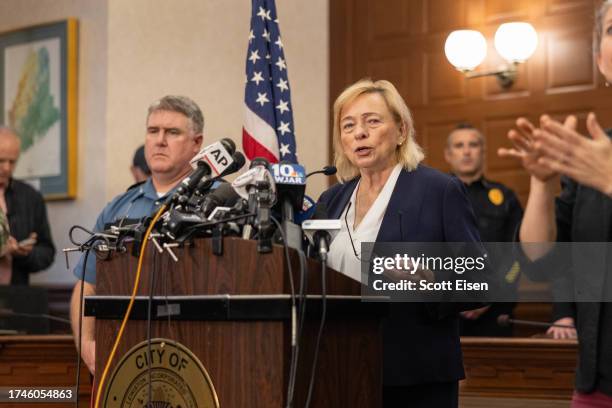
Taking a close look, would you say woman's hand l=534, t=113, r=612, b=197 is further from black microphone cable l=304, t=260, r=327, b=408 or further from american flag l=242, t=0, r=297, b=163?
american flag l=242, t=0, r=297, b=163

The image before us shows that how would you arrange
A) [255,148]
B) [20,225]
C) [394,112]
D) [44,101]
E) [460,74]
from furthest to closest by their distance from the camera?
1. [44,101]
2. [460,74]
3. [20,225]
4. [255,148]
5. [394,112]

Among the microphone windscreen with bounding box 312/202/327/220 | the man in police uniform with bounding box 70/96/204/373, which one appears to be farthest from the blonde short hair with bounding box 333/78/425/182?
the man in police uniform with bounding box 70/96/204/373

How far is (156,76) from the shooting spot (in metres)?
7.86

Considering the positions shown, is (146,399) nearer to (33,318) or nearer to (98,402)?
(98,402)

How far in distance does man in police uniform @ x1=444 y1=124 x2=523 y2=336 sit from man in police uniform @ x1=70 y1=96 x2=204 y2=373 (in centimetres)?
234

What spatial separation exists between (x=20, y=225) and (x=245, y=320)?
4462 mm

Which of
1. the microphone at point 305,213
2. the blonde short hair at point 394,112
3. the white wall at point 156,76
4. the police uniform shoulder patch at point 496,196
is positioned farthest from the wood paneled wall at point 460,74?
the microphone at point 305,213

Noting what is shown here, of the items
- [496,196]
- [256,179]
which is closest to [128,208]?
[256,179]

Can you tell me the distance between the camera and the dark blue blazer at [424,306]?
2.62m

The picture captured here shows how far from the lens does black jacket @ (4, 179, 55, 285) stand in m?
6.01

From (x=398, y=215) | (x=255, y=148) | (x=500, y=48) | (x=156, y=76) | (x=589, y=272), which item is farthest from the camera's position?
(x=156, y=76)

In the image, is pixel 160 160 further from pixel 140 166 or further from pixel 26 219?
pixel 26 219

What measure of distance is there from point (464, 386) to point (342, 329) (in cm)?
214

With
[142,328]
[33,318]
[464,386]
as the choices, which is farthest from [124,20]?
[142,328]
